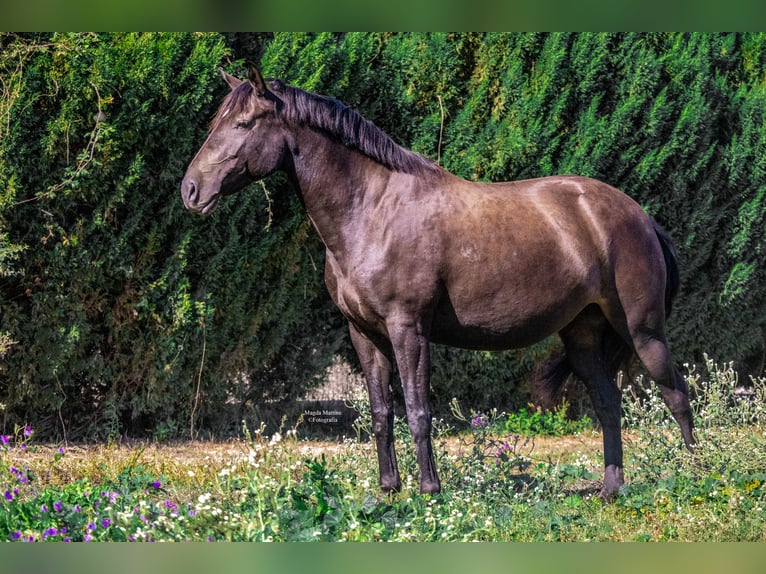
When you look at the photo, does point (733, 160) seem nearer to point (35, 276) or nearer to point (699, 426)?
point (699, 426)

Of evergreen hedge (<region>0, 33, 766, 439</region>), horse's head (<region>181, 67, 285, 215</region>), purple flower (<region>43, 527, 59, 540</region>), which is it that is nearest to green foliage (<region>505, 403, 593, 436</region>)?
evergreen hedge (<region>0, 33, 766, 439</region>)

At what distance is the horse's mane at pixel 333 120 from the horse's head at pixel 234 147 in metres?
0.01

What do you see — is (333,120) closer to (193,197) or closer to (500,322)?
(193,197)

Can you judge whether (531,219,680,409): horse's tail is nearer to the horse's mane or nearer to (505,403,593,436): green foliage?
the horse's mane

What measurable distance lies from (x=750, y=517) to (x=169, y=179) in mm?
4627

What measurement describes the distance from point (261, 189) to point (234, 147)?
2.42 meters

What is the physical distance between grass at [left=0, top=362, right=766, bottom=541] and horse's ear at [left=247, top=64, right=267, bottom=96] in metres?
1.83

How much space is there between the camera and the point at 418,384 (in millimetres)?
4883

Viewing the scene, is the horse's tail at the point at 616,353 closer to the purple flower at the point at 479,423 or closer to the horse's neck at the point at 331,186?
the purple flower at the point at 479,423

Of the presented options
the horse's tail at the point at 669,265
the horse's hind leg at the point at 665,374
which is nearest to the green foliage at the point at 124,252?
the horse's tail at the point at 669,265

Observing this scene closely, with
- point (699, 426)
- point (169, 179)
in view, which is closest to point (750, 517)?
point (699, 426)

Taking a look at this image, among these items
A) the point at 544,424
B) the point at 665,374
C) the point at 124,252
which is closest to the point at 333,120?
the point at 665,374

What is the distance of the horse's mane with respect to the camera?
486 cm

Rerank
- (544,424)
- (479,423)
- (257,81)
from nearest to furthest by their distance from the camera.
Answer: (257,81), (479,423), (544,424)
